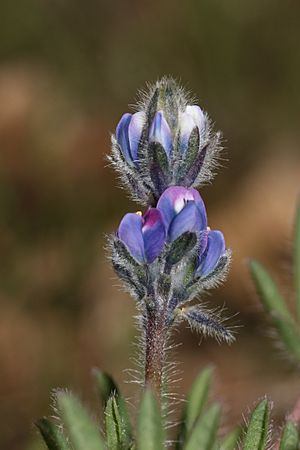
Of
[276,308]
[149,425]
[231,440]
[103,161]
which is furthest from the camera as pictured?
[103,161]

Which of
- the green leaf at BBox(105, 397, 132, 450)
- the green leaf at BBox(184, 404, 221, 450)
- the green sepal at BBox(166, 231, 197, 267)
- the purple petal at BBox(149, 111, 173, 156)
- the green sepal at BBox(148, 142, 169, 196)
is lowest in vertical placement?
the green leaf at BBox(184, 404, 221, 450)

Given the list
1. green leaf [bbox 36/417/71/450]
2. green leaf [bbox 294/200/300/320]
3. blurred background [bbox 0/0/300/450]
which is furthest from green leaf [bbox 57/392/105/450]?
blurred background [bbox 0/0/300/450]

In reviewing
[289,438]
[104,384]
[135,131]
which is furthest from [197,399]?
[135,131]

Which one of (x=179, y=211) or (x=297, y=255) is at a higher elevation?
(x=297, y=255)

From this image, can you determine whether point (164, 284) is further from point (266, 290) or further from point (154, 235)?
point (266, 290)

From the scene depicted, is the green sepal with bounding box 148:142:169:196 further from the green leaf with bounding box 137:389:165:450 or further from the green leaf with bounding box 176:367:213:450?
the green leaf with bounding box 176:367:213:450

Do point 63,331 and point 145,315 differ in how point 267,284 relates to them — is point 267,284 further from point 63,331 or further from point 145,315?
point 63,331

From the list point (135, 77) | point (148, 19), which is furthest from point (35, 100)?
point (148, 19)
